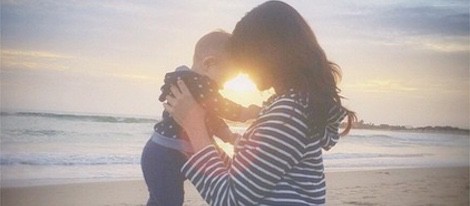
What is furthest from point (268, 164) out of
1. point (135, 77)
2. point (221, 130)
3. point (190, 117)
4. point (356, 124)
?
point (356, 124)

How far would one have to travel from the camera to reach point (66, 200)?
210 centimetres

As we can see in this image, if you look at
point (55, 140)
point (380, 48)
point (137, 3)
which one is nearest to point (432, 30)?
point (380, 48)

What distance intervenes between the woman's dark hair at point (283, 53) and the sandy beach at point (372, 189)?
1317 millimetres

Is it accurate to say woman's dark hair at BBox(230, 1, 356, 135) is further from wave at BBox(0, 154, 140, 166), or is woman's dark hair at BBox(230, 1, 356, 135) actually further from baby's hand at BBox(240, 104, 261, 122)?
wave at BBox(0, 154, 140, 166)

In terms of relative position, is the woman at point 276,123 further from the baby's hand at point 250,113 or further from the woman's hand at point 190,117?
the baby's hand at point 250,113

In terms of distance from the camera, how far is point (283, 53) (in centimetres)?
97

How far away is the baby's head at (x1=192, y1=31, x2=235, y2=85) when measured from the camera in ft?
4.23

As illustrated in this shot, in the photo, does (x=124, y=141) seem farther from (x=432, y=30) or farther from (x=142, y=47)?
(x=432, y=30)

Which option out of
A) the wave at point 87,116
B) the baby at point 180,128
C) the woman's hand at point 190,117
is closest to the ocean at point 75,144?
the wave at point 87,116

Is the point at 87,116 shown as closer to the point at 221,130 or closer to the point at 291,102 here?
the point at 221,130

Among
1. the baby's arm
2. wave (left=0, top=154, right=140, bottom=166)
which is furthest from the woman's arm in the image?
wave (left=0, top=154, right=140, bottom=166)

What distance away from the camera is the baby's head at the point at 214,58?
1.29m

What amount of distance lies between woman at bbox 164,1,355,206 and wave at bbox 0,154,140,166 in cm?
111

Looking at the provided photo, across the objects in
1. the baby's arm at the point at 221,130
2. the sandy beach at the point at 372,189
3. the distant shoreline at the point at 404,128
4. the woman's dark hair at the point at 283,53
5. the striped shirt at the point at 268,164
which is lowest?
the sandy beach at the point at 372,189
